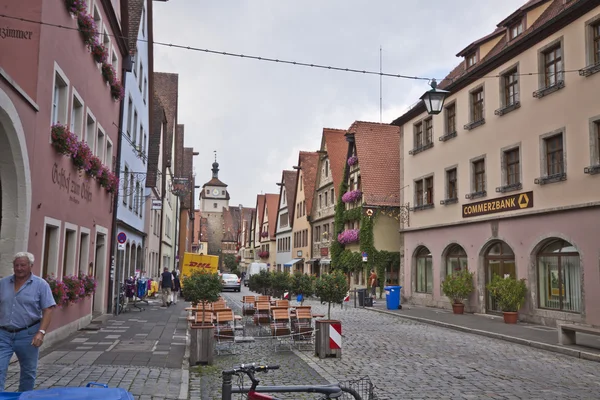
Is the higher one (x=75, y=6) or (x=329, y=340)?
(x=75, y=6)

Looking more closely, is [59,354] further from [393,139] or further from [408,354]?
[393,139]

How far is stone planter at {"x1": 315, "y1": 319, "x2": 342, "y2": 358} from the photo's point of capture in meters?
11.4

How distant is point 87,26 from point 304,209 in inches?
1552

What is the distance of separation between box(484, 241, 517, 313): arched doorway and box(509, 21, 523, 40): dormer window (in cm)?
780

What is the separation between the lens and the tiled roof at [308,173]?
51.2 meters

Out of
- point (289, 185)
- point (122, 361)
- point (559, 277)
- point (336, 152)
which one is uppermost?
point (336, 152)

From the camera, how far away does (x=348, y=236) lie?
37.1m

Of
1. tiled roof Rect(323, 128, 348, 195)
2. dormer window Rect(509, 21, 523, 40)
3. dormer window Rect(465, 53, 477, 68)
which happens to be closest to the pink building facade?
dormer window Rect(509, 21, 523, 40)

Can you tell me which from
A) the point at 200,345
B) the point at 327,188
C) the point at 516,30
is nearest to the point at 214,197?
the point at 327,188

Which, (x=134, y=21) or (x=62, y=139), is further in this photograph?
(x=134, y=21)

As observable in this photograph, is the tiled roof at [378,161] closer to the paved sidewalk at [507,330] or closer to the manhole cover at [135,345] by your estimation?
Result: the paved sidewalk at [507,330]

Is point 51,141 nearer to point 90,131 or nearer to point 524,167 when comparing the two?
point 90,131

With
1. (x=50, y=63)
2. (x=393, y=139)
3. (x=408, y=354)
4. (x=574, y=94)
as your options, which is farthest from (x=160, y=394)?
(x=393, y=139)

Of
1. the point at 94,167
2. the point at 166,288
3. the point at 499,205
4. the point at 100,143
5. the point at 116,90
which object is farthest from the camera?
the point at 166,288
